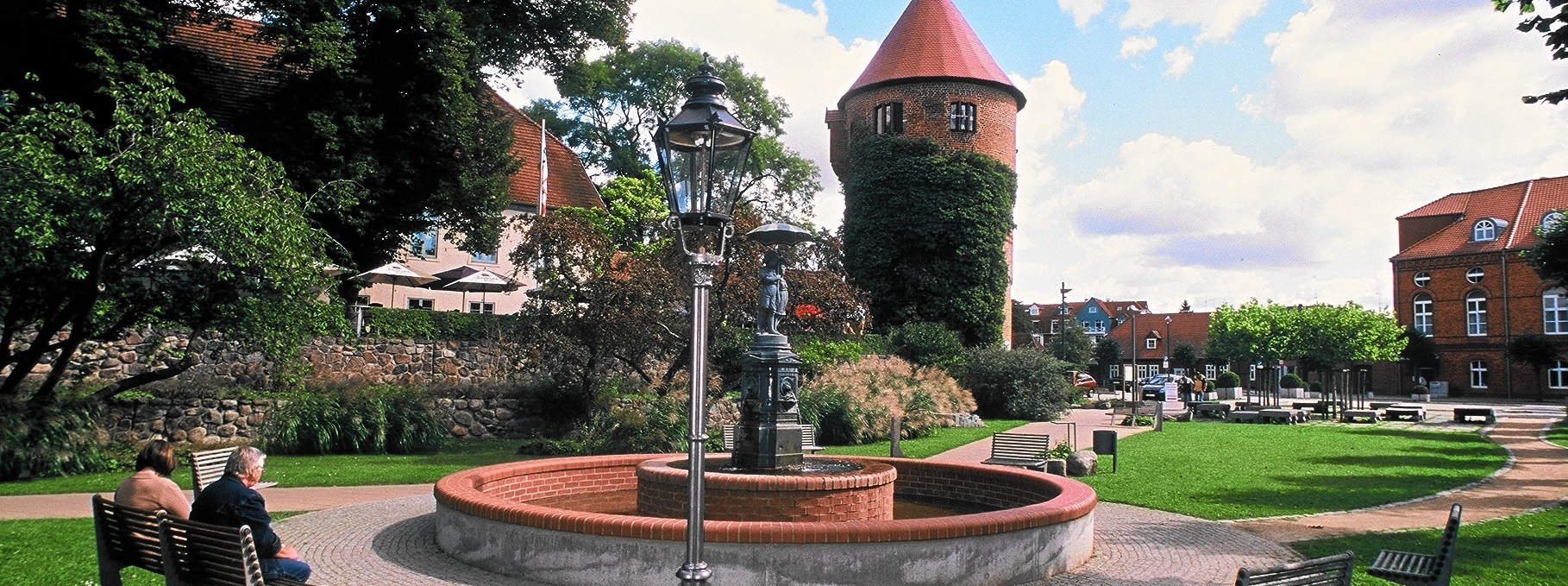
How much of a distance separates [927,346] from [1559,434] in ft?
57.5

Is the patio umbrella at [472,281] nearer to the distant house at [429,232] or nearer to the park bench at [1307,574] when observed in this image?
the distant house at [429,232]

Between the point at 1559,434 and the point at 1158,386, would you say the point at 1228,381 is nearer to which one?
the point at 1158,386

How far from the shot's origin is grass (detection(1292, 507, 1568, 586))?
313 inches

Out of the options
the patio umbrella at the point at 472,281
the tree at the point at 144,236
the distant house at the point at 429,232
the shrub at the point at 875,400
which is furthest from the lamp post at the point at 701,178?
the patio umbrella at the point at 472,281

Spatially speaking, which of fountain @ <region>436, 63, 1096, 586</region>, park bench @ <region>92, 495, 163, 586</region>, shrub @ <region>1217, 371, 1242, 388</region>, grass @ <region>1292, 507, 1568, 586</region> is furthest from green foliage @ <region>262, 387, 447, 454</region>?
shrub @ <region>1217, 371, 1242, 388</region>

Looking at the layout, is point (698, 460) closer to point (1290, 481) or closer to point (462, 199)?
point (1290, 481)

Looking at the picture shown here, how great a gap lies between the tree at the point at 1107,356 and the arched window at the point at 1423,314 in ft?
71.9

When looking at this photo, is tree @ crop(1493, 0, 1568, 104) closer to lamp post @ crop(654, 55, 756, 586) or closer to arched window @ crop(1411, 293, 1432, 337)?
lamp post @ crop(654, 55, 756, 586)

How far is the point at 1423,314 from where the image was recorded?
57.7m

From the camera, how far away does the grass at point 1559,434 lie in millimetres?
22844

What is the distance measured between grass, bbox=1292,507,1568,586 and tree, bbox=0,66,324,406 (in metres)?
14.2

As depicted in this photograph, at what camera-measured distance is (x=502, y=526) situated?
765 centimetres

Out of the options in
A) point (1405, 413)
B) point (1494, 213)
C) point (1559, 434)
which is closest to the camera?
point (1559, 434)

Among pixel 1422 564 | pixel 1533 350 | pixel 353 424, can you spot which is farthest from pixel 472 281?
pixel 1533 350
